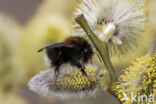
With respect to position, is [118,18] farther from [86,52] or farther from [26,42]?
[26,42]

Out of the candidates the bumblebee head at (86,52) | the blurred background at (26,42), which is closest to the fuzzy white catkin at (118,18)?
the bumblebee head at (86,52)

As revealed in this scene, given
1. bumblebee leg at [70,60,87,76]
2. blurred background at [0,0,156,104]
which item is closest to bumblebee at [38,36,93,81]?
bumblebee leg at [70,60,87,76]

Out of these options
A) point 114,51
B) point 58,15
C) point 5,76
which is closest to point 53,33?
point 58,15

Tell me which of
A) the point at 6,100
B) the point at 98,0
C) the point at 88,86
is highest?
the point at 98,0

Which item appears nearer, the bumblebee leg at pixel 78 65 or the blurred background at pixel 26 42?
the bumblebee leg at pixel 78 65

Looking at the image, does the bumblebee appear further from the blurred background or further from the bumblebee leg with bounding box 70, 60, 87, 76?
the blurred background

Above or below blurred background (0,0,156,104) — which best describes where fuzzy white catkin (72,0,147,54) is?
above

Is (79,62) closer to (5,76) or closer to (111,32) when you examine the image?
(111,32)

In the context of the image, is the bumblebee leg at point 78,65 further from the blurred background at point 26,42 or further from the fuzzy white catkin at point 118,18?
the blurred background at point 26,42
